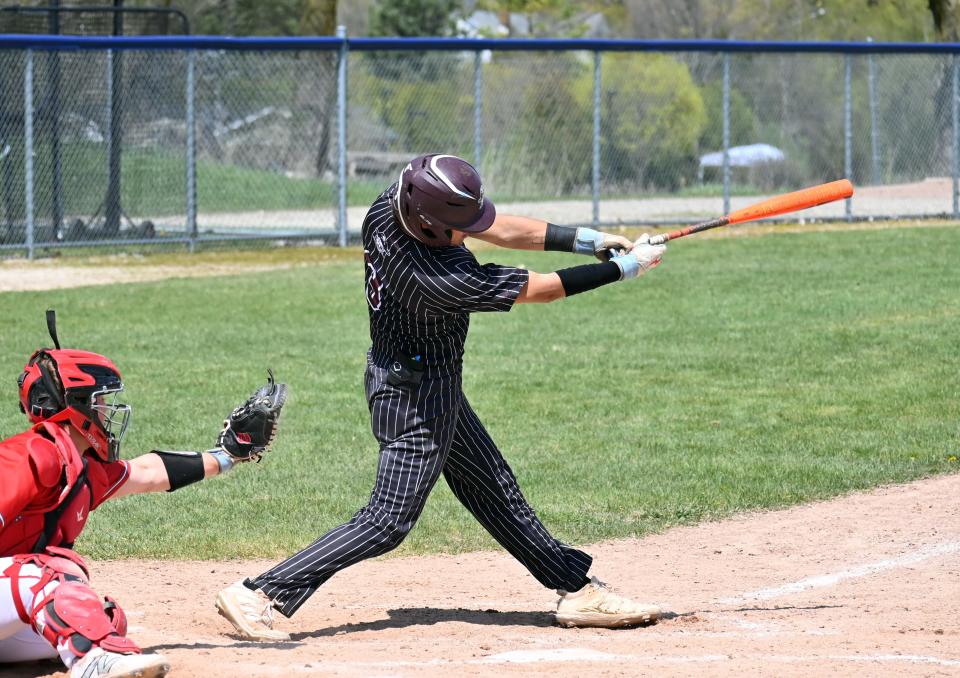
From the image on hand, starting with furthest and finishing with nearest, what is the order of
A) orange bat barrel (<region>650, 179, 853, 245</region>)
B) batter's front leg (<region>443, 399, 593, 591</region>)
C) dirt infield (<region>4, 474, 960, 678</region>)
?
orange bat barrel (<region>650, 179, 853, 245</region>) → batter's front leg (<region>443, 399, 593, 591</region>) → dirt infield (<region>4, 474, 960, 678</region>)

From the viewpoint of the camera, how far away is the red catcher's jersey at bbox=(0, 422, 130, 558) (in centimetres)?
401

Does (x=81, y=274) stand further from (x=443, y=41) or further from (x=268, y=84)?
(x=443, y=41)

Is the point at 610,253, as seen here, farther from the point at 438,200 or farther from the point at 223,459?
the point at 223,459

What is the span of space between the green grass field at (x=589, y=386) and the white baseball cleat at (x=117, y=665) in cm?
246

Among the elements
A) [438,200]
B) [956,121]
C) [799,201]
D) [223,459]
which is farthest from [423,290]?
[956,121]

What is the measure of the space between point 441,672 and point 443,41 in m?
14.2

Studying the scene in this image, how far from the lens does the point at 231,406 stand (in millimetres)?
9523

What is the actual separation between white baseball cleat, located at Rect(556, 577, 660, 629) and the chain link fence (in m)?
12.5

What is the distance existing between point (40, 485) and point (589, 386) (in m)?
6.52

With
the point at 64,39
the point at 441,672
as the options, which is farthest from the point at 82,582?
the point at 64,39

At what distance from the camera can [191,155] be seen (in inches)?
672

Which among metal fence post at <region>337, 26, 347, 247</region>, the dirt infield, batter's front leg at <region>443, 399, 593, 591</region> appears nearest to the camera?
the dirt infield

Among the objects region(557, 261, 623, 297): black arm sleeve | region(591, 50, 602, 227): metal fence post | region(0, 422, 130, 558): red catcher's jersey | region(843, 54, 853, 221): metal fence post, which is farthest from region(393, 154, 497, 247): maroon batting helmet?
region(843, 54, 853, 221): metal fence post

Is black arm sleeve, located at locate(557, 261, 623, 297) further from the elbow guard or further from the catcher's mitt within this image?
the elbow guard
